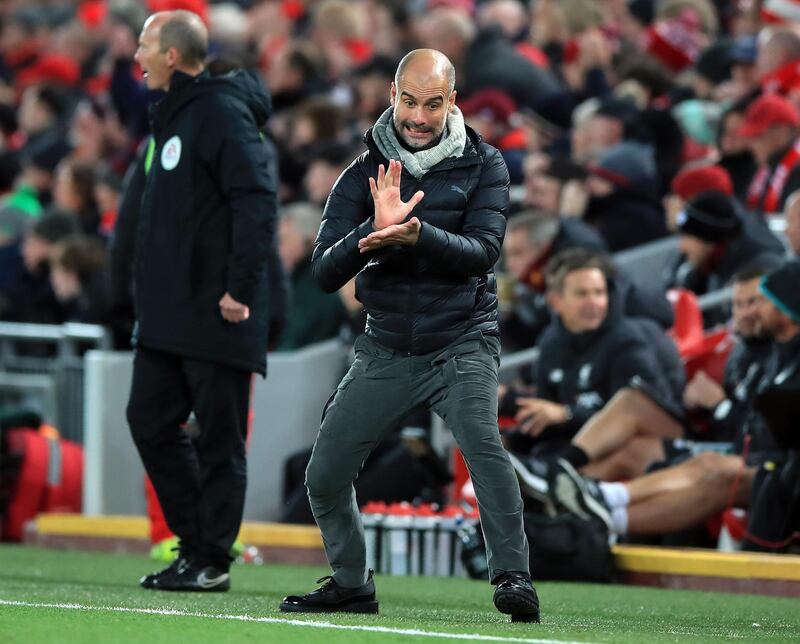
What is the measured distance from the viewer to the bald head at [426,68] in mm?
6316

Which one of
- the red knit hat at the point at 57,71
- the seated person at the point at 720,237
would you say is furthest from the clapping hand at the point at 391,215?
the red knit hat at the point at 57,71

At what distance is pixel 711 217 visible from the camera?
11.2m

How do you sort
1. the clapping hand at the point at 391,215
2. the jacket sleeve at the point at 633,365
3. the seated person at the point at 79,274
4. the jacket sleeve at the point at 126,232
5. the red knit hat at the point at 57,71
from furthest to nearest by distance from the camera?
the red knit hat at the point at 57,71, the seated person at the point at 79,274, the jacket sleeve at the point at 633,365, the jacket sleeve at the point at 126,232, the clapping hand at the point at 391,215

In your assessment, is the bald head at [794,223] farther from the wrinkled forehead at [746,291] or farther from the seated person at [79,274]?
the seated person at [79,274]

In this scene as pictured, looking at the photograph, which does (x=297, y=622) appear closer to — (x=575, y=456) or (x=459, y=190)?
(x=459, y=190)

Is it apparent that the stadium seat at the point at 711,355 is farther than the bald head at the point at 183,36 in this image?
Yes

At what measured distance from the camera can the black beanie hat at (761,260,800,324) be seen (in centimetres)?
938

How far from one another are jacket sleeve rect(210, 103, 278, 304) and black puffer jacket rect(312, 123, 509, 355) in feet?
4.27

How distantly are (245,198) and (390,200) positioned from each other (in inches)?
70.8

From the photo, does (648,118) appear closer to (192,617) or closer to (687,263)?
(687,263)

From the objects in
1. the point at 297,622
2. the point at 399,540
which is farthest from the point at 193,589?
the point at 399,540

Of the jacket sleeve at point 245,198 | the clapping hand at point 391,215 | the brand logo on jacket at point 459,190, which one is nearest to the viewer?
the clapping hand at point 391,215

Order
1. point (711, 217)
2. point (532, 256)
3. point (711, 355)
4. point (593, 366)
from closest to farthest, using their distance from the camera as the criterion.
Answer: point (593, 366)
point (711, 355)
point (711, 217)
point (532, 256)

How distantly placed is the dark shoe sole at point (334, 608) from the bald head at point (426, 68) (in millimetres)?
1870
